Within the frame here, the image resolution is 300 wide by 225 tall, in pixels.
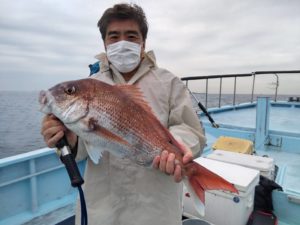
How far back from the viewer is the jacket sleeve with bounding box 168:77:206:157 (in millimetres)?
1908

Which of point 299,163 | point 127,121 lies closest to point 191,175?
point 127,121

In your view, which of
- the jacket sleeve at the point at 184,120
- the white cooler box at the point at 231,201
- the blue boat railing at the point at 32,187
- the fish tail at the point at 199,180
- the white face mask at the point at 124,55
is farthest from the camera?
the blue boat railing at the point at 32,187

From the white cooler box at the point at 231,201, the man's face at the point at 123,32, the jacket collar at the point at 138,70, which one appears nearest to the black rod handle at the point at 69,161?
the jacket collar at the point at 138,70

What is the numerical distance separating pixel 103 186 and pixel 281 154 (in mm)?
5895

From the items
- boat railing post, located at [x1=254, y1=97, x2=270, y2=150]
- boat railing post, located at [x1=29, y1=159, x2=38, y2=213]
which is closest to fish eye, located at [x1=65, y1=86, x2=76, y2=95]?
boat railing post, located at [x1=29, y1=159, x2=38, y2=213]

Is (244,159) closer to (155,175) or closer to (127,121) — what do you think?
(155,175)

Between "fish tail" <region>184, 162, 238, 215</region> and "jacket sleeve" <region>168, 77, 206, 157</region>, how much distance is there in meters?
0.27

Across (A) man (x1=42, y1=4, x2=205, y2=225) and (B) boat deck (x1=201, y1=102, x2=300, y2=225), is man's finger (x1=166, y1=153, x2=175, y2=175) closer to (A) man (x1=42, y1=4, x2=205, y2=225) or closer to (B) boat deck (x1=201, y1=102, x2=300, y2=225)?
(A) man (x1=42, y1=4, x2=205, y2=225)

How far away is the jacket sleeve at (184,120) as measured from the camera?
1.91m

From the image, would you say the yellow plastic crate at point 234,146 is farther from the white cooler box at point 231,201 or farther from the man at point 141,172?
the man at point 141,172

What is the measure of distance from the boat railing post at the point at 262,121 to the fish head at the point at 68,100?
5989 millimetres

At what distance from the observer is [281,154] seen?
6578mm

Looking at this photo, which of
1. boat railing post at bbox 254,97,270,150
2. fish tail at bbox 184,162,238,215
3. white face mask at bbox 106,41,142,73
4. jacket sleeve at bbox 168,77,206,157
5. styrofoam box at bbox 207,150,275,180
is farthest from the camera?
boat railing post at bbox 254,97,270,150

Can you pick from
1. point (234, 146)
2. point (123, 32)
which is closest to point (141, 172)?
point (123, 32)
